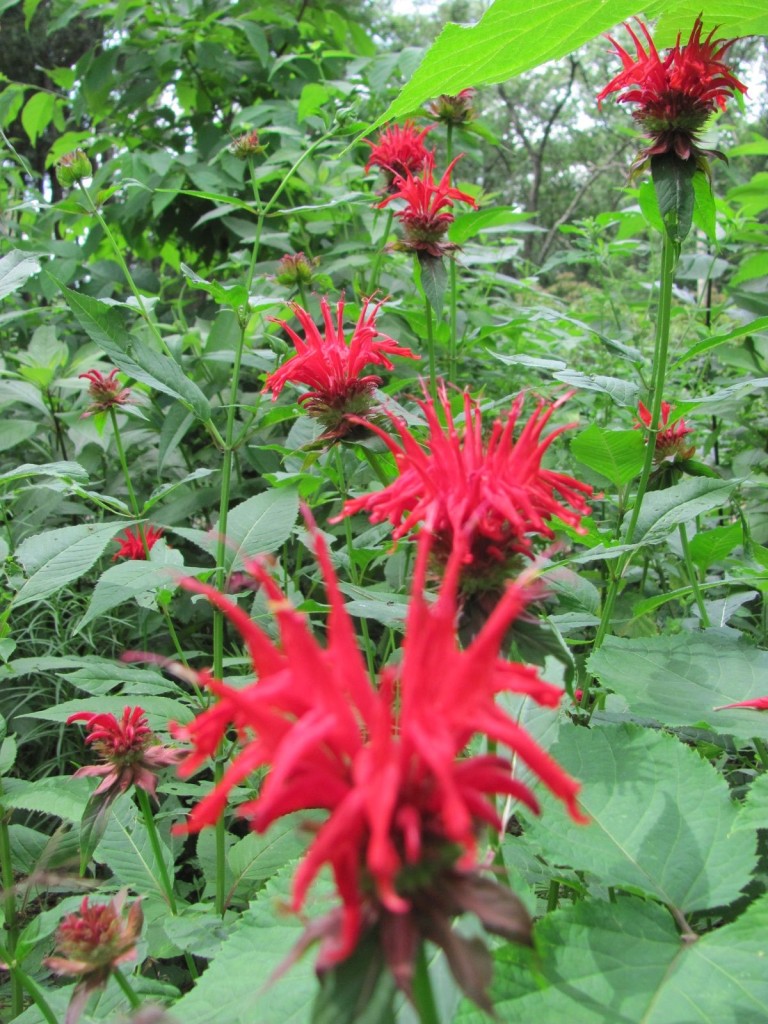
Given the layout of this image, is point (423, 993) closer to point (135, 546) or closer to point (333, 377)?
point (333, 377)

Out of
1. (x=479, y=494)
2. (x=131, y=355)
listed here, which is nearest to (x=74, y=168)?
(x=131, y=355)

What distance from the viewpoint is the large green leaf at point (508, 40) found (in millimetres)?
796

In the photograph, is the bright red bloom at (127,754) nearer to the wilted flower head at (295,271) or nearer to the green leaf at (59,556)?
the green leaf at (59,556)

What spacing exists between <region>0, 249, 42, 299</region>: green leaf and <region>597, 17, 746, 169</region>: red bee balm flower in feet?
2.98

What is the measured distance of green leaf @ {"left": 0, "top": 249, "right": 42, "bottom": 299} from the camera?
3.69ft

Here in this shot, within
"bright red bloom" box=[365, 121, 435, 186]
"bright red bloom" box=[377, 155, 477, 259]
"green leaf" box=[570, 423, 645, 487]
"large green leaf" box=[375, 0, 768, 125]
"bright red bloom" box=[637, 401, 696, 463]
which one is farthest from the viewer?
"bright red bloom" box=[365, 121, 435, 186]

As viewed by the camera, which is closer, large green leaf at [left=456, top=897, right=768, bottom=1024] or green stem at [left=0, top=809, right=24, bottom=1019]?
large green leaf at [left=456, top=897, right=768, bottom=1024]

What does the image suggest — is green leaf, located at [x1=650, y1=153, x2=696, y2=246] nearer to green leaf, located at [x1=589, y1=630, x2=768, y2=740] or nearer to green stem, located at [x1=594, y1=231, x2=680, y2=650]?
green stem, located at [x1=594, y1=231, x2=680, y2=650]

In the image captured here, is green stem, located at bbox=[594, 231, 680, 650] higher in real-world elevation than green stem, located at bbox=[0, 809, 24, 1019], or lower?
higher

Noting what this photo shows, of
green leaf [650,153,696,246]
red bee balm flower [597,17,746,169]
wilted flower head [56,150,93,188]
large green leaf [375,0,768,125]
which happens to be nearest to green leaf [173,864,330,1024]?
large green leaf [375,0,768,125]

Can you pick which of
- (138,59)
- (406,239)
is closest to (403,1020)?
(406,239)

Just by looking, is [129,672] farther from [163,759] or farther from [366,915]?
[366,915]

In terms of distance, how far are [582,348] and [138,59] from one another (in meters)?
1.86

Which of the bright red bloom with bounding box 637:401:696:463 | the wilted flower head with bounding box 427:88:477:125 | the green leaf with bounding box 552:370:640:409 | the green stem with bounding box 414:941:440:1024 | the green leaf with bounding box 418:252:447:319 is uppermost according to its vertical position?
the wilted flower head with bounding box 427:88:477:125
